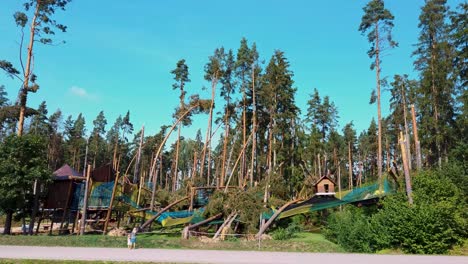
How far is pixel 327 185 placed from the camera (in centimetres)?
2647

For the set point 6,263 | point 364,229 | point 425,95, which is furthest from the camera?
point 425,95

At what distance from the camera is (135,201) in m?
23.8

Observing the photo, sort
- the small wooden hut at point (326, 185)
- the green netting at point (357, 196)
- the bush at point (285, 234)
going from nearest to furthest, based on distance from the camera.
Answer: the green netting at point (357, 196) → the bush at point (285, 234) → the small wooden hut at point (326, 185)

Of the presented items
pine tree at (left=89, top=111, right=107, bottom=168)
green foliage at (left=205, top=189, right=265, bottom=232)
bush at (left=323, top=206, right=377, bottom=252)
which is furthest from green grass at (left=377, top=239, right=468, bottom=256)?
pine tree at (left=89, top=111, right=107, bottom=168)

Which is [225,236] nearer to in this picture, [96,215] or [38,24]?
[96,215]

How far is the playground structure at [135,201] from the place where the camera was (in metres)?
19.1

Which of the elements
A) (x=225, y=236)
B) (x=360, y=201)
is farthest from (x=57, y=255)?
(x=360, y=201)

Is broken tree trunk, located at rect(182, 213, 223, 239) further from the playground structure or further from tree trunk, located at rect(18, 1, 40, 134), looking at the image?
tree trunk, located at rect(18, 1, 40, 134)

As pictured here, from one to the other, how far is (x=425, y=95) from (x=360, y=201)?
49.6 feet

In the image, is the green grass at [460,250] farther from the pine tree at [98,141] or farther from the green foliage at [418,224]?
the pine tree at [98,141]

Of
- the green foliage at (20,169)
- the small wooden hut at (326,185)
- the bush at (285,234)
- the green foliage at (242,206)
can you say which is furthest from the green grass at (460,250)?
the green foliage at (20,169)

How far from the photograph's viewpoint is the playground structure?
1914 centimetres

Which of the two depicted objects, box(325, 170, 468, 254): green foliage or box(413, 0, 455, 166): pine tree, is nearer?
box(325, 170, 468, 254): green foliage

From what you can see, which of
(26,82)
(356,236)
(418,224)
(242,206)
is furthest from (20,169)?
(418,224)
